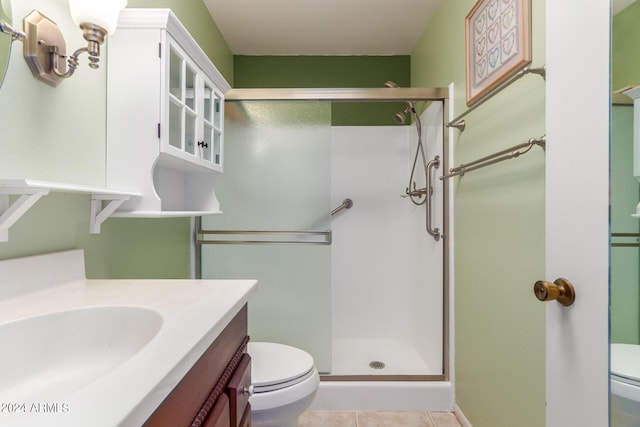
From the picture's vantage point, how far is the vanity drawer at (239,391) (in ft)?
2.61

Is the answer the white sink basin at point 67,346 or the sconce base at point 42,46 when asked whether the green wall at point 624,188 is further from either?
the sconce base at point 42,46

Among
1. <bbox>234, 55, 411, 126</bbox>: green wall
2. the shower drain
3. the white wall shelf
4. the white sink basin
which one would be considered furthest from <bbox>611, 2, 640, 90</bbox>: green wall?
<bbox>234, 55, 411, 126</bbox>: green wall

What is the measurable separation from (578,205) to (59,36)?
136cm

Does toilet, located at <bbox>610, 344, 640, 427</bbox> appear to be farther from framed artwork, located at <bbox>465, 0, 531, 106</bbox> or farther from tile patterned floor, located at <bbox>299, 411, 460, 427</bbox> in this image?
tile patterned floor, located at <bbox>299, 411, 460, 427</bbox>

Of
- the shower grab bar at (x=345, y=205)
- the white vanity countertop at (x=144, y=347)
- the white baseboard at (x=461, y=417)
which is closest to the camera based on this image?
the white vanity countertop at (x=144, y=347)

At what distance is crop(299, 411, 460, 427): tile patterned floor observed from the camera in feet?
5.65

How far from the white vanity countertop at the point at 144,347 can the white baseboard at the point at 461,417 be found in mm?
1371

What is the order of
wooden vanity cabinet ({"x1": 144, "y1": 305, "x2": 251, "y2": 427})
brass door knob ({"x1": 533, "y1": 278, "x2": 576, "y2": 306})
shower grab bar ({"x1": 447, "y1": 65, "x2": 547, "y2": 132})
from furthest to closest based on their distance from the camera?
shower grab bar ({"x1": 447, "y1": 65, "x2": 547, "y2": 132})
brass door knob ({"x1": 533, "y1": 278, "x2": 576, "y2": 306})
wooden vanity cabinet ({"x1": 144, "y1": 305, "x2": 251, "y2": 427})

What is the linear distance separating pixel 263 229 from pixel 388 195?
114 centimetres

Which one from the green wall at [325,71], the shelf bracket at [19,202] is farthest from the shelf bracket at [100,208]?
the green wall at [325,71]

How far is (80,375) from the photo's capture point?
2.23 feet

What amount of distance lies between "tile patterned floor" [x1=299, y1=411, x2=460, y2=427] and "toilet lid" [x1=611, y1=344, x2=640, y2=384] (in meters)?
1.28

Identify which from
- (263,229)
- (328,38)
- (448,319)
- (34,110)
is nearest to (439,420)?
(448,319)

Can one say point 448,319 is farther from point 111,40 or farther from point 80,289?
point 111,40
